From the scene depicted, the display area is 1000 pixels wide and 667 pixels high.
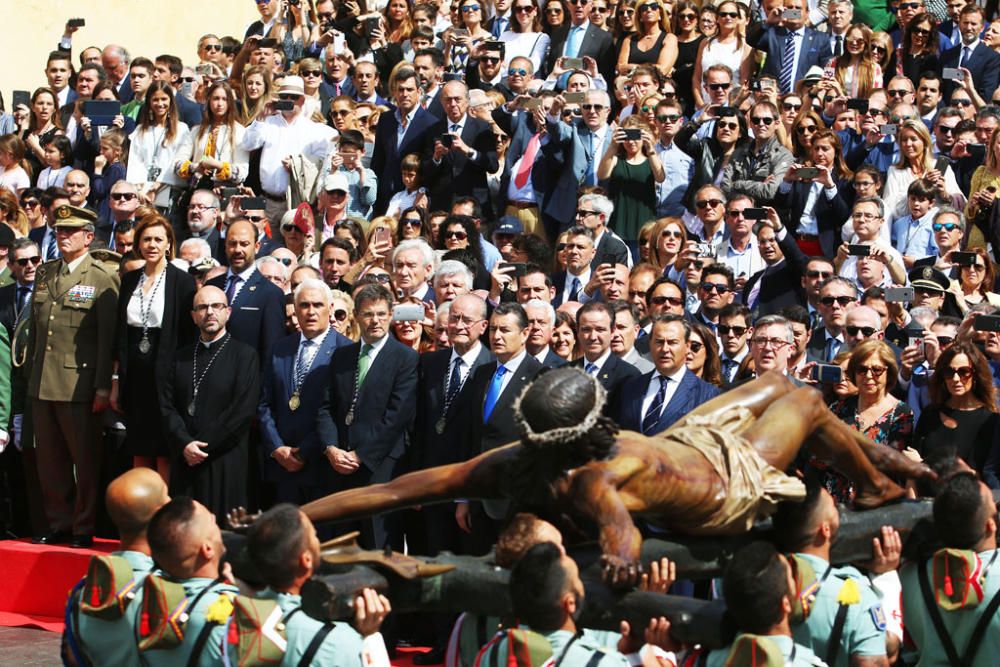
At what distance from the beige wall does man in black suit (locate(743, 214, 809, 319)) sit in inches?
470

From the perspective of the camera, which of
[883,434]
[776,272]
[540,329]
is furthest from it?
[776,272]

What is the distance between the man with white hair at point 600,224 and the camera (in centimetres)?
1227

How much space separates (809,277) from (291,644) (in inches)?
243

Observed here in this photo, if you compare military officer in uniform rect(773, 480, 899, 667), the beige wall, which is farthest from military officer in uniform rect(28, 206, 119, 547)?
the beige wall

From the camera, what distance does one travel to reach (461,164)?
1389 centimetres

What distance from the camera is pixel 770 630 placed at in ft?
19.0

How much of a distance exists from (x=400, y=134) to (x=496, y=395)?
204 inches

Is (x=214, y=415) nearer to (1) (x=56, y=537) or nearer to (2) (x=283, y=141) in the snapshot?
(1) (x=56, y=537)

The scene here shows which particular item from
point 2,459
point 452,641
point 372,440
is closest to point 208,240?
point 2,459

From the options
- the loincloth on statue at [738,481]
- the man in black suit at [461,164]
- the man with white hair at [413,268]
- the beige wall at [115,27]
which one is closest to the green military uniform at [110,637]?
the loincloth on statue at [738,481]

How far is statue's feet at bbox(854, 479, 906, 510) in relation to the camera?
731 cm

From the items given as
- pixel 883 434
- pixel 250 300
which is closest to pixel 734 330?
pixel 883 434

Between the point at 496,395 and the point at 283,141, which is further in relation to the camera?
the point at 283,141

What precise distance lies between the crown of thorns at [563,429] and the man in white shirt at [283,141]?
7961mm
